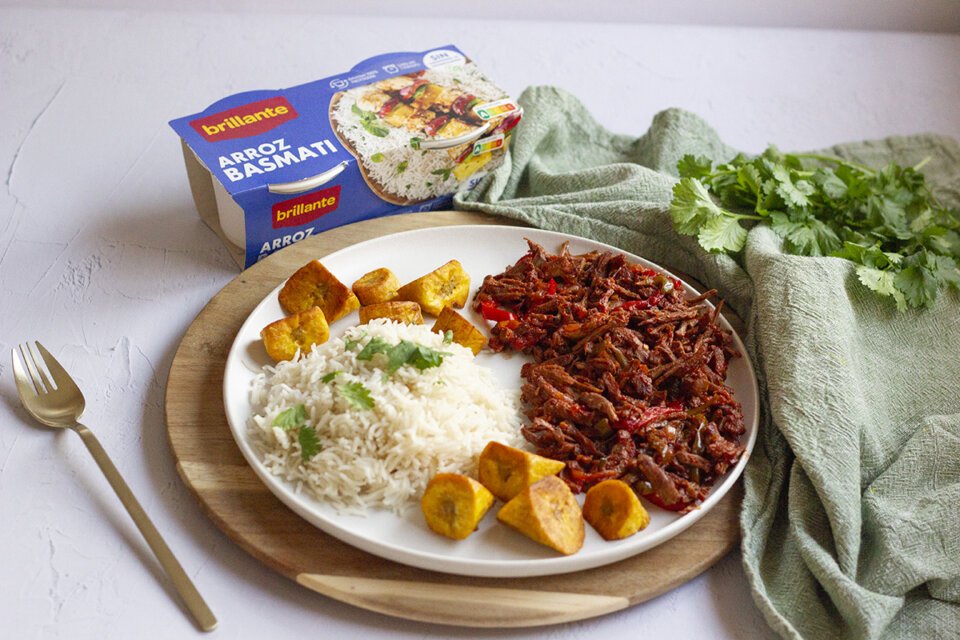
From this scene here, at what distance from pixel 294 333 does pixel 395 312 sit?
1.27 feet

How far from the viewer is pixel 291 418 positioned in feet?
9.00

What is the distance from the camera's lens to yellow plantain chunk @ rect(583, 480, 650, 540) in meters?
2.60

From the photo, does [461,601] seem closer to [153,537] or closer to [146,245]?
[153,537]

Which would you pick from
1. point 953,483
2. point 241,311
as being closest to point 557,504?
point 953,483

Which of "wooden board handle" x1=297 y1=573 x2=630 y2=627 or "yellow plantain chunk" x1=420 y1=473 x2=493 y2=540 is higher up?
"yellow plantain chunk" x1=420 y1=473 x2=493 y2=540

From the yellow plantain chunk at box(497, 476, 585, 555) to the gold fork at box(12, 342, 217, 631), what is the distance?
1022mm

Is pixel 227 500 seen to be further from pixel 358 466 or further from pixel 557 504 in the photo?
pixel 557 504

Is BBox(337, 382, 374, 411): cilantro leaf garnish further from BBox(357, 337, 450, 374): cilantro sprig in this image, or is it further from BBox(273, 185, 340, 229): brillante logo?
BBox(273, 185, 340, 229): brillante logo

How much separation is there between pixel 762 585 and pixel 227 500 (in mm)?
1687

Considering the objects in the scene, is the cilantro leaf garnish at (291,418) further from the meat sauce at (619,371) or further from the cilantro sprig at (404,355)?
the meat sauce at (619,371)

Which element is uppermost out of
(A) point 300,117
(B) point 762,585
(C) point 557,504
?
(A) point 300,117

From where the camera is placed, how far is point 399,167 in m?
3.89

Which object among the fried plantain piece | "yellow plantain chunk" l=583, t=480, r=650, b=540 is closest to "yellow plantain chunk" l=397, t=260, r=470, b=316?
the fried plantain piece

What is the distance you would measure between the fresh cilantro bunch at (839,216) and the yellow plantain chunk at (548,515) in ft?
5.01
